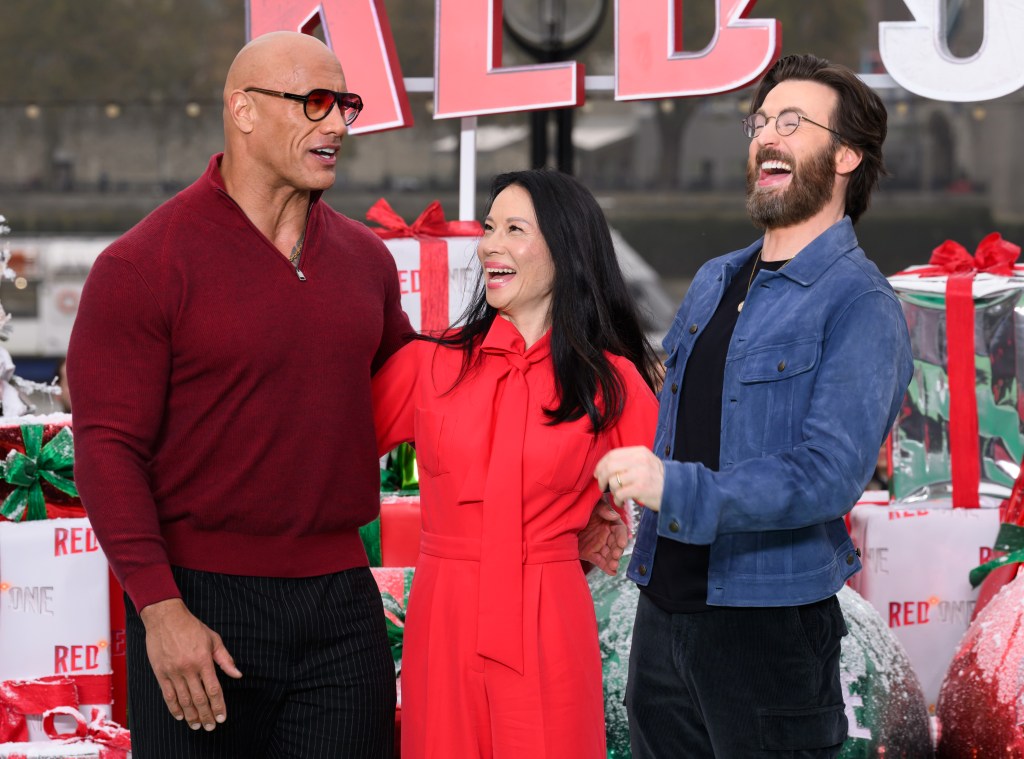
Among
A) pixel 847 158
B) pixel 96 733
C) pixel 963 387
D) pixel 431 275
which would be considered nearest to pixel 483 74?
pixel 431 275

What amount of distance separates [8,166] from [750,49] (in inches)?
160

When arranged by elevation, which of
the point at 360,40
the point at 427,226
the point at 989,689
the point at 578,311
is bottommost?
the point at 989,689

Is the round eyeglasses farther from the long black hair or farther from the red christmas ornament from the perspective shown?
the red christmas ornament

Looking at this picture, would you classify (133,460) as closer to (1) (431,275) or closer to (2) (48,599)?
(2) (48,599)

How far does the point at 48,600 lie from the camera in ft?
10.4

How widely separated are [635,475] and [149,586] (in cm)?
85

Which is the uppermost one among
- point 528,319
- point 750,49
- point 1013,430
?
point 750,49

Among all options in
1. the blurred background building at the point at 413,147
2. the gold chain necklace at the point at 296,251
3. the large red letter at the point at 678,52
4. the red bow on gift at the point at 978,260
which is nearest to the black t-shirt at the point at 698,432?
the gold chain necklace at the point at 296,251

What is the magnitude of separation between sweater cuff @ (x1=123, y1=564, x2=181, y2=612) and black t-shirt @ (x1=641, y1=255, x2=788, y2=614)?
82 centimetres

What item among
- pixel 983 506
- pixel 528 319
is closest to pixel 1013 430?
pixel 983 506

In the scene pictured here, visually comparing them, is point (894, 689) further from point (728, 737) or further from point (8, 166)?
point (8, 166)

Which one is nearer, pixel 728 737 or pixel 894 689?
pixel 728 737

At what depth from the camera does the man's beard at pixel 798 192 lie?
7.07ft

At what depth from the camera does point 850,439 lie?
6.33 ft
